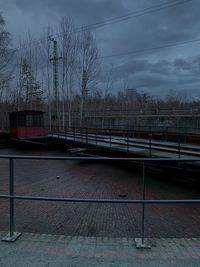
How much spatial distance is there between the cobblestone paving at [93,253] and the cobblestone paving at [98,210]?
185 cm

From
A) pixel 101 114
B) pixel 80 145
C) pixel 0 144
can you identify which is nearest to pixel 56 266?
pixel 80 145

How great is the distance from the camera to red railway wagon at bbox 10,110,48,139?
92.0 feet

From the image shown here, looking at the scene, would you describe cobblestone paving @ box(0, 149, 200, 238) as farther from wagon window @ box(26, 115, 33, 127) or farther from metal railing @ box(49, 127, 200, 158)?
wagon window @ box(26, 115, 33, 127)

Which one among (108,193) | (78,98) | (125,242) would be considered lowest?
(108,193)

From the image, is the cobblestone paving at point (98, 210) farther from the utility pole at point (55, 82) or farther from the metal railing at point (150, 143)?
the utility pole at point (55, 82)

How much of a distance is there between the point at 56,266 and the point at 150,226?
12.9 feet

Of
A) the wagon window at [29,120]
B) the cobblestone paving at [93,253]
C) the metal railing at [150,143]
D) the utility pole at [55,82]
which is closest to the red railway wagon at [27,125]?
the wagon window at [29,120]

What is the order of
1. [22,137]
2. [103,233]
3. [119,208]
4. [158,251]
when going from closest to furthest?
[158,251], [103,233], [119,208], [22,137]

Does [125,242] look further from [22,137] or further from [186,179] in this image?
[22,137]

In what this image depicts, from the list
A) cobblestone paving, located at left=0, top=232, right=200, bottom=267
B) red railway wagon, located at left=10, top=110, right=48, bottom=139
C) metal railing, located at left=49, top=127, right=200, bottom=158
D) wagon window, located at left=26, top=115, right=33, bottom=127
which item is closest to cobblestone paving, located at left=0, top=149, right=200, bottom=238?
metal railing, located at left=49, top=127, right=200, bottom=158

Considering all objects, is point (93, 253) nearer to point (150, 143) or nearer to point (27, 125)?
point (150, 143)

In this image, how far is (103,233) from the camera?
19.3 ft

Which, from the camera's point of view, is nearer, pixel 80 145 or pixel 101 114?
pixel 80 145

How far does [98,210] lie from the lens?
773cm
